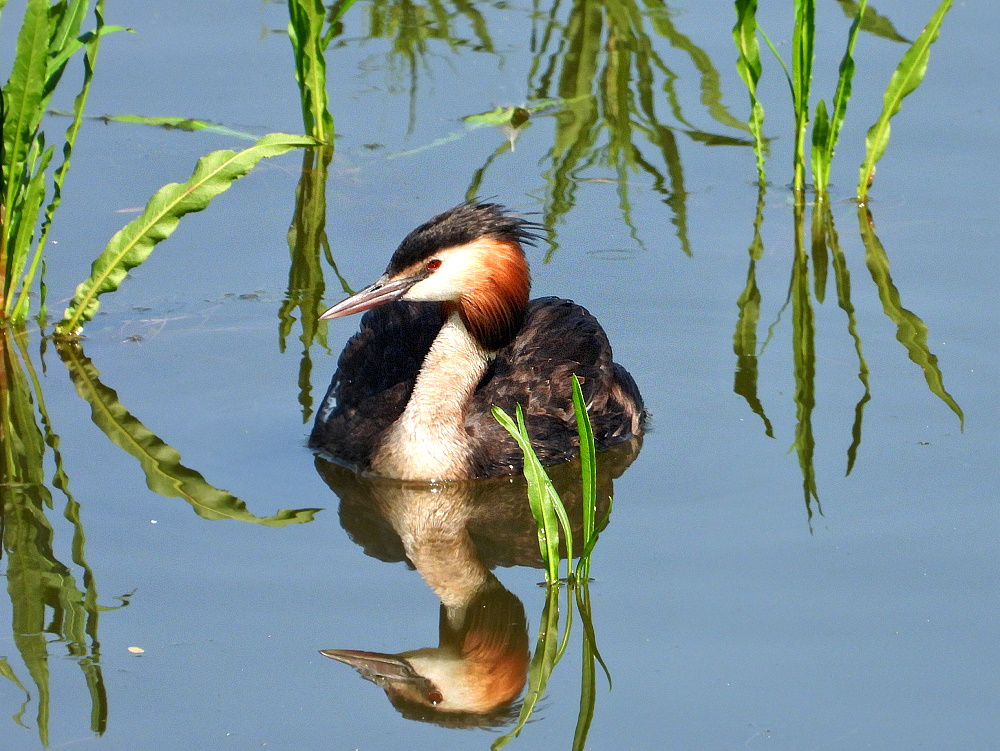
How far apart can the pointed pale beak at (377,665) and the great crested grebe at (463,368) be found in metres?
1.37

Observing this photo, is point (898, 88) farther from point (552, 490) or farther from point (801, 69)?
point (552, 490)

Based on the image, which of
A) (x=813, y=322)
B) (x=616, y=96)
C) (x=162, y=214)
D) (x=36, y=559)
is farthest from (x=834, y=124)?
(x=36, y=559)

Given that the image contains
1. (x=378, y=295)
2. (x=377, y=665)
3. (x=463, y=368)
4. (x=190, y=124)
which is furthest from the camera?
(x=190, y=124)

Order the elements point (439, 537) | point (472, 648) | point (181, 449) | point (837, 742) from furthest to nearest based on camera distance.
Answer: point (181, 449) < point (439, 537) < point (472, 648) < point (837, 742)

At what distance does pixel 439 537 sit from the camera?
586 cm

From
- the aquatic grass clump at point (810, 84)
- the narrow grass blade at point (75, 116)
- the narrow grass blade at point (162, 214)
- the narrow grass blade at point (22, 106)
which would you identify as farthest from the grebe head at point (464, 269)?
the aquatic grass clump at point (810, 84)

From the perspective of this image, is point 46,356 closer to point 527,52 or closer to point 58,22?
point 58,22

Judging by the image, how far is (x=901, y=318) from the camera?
7.15 meters

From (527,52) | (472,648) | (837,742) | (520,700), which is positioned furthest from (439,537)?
(527,52)

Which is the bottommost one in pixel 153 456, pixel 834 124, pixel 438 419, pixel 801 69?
pixel 153 456

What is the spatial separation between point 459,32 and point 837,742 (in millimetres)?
6423

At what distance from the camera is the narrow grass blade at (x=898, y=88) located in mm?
7633

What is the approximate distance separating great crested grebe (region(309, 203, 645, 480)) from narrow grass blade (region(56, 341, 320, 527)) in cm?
57

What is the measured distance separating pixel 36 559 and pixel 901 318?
395 cm
